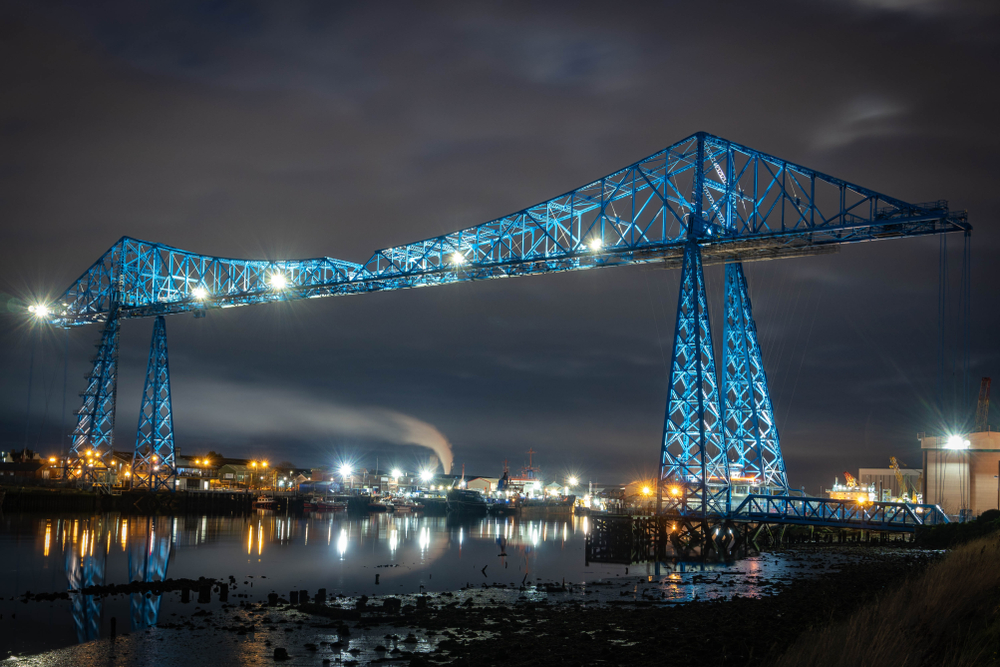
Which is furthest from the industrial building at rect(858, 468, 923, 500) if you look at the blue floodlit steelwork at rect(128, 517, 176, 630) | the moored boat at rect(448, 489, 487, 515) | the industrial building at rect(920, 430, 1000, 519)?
the blue floodlit steelwork at rect(128, 517, 176, 630)

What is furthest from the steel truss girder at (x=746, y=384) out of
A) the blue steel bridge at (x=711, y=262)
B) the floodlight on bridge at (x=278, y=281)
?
the floodlight on bridge at (x=278, y=281)

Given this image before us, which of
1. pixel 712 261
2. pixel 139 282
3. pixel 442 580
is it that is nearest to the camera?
pixel 442 580

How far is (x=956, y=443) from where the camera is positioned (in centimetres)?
5338

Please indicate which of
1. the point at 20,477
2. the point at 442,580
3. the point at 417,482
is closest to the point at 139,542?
the point at 442,580

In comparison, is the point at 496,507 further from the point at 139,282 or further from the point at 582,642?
the point at 582,642

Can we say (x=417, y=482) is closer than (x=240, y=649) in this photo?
No

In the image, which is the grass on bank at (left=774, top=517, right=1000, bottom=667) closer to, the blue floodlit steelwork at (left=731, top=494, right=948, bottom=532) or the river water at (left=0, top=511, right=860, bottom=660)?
the river water at (left=0, top=511, right=860, bottom=660)

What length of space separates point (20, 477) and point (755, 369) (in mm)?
92016

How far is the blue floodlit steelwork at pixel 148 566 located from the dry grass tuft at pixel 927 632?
1946 centimetres

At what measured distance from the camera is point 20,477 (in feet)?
320

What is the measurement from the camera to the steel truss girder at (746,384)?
44688mm

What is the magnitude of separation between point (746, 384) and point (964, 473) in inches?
773

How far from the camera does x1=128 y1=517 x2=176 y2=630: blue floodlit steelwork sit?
976 inches

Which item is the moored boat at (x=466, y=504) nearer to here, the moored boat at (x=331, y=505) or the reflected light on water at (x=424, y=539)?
the moored boat at (x=331, y=505)
